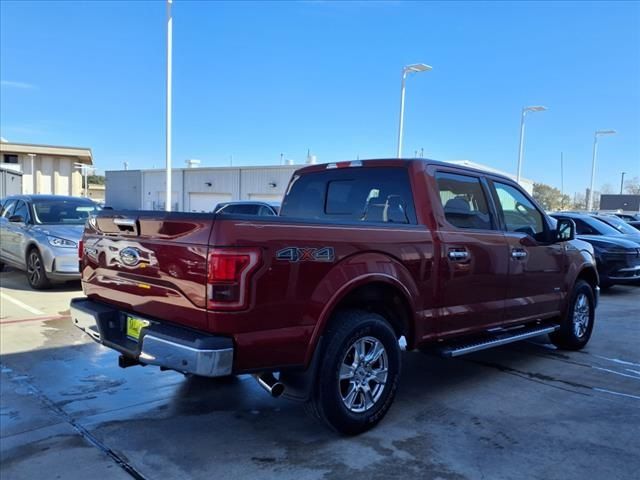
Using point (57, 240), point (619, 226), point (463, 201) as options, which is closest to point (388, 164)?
point (463, 201)

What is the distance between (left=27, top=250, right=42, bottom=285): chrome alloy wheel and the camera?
903 cm

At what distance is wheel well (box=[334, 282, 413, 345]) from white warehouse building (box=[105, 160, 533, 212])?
1020 inches

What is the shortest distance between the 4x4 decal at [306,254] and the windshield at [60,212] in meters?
7.43

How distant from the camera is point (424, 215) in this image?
4215 mm

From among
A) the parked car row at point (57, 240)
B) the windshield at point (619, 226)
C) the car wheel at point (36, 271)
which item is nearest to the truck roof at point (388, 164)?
the parked car row at point (57, 240)

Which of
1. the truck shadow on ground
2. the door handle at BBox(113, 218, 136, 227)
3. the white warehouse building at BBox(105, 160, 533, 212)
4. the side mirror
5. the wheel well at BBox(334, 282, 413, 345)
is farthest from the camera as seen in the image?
the white warehouse building at BBox(105, 160, 533, 212)

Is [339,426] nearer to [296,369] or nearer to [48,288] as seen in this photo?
[296,369]

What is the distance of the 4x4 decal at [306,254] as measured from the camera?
3131 millimetres

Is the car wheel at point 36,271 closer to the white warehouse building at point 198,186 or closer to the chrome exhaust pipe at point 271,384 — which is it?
the chrome exhaust pipe at point 271,384

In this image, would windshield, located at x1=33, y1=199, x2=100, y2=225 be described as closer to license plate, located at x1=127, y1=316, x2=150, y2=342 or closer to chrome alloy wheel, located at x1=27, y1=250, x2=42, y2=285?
chrome alloy wheel, located at x1=27, y1=250, x2=42, y2=285

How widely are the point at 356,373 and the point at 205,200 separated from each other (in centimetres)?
3665

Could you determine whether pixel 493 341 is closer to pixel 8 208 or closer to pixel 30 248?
pixel 30 248

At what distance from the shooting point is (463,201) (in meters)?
4.66

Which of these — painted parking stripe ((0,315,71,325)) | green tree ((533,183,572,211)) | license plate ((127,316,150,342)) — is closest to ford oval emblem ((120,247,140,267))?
license plate ((127,316,150,342))
